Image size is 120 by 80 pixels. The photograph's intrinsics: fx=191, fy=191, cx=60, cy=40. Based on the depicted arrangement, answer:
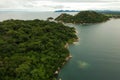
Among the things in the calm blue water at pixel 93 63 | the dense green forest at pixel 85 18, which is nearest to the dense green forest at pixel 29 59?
the calm blue water at pixel 93 63

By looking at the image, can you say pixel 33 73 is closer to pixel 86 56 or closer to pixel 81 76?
pixel 81 76

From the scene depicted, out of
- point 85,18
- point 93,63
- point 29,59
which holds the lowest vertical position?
point 85,18

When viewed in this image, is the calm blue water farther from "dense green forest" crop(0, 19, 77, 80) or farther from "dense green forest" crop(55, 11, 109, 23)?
"dense green forest" crop(55, 11, 109, 23)

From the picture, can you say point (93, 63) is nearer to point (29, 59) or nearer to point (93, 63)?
point (93, 63)

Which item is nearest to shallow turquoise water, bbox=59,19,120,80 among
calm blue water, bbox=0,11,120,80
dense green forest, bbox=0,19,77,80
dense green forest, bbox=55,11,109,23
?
calm blue water, bbox=0,11,120,80

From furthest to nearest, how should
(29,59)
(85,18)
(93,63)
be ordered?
(85,18), (93,63), (29,59)

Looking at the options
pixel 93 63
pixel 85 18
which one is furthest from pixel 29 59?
pixel 85 18

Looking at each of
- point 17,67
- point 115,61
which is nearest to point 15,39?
point 17,67

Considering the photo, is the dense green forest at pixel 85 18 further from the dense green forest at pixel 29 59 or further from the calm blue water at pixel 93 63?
the dense green forest at pixel 29 59

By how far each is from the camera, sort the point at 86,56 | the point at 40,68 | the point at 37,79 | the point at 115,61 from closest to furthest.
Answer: the point at 37,79 → the point at 40,68 → the point at 115,61 → the point at 86,56

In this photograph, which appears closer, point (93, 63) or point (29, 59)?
point (29, 59)

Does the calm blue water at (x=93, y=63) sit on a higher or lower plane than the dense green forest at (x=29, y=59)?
lower
